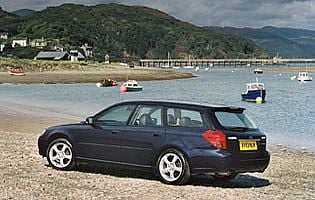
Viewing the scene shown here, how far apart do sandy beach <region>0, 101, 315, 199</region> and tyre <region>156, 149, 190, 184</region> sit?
0.16m

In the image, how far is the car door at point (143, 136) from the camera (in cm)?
1200

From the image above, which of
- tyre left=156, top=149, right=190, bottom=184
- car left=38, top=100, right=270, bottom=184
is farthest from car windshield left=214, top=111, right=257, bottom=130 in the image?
tyre left=156, top=149, right=190, bottom=184

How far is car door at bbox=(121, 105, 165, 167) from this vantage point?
12.0 m

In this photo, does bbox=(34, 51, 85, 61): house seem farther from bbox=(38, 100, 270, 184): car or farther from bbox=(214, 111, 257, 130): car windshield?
bbox=(214, 111, 257, 130): car windshield

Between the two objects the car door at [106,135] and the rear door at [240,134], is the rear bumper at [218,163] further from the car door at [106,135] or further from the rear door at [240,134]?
the car door at [106,135]

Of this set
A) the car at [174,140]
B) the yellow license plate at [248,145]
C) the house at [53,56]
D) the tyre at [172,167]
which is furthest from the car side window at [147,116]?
the house at [53,56]

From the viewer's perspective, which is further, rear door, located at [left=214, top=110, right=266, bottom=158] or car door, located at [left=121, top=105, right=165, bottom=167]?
car door, located at [left=121, top=105, right=165, bottom=167]

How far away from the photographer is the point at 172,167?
11.9 metres

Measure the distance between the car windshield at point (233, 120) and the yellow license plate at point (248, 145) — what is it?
1.03ft

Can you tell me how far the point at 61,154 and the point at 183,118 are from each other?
3039mm

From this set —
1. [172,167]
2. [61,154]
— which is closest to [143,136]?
[172,167]

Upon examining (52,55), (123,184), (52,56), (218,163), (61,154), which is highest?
(218,163)

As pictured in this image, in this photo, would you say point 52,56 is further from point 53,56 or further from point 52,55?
point 52,55

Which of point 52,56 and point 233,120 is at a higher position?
point 233,120
